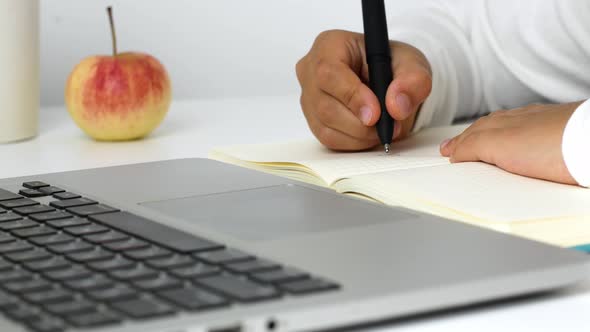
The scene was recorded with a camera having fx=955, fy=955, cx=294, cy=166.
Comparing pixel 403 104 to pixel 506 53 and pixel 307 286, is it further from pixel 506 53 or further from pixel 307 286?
pixel 307 286

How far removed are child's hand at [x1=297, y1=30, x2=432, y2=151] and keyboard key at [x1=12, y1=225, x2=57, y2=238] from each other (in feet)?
1.32

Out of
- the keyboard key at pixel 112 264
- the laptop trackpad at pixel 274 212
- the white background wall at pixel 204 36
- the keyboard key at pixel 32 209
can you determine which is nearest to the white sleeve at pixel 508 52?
the white background wall at pixel 204 36

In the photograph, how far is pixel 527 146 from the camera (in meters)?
0.75

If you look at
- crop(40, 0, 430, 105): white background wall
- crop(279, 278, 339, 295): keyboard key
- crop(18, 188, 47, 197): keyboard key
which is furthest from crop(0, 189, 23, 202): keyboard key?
crop(40, 0, 430, 105): white background wall

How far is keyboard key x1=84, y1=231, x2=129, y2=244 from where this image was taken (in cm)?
53

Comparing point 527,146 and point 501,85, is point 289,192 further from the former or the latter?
point 501,85

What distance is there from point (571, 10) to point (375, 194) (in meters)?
0.61

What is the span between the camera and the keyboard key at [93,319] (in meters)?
0.40

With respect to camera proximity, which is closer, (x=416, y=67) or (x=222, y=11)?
(x=416, y=67)

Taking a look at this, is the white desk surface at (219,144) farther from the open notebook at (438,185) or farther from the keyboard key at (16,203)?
the keyboard key at (16,203)

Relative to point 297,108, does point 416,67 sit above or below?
above

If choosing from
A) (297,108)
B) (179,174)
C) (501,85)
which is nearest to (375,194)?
(179,174)

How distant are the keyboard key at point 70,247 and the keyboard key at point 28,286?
0.17ft

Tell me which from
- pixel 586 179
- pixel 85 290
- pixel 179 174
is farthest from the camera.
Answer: pixel 179 174
